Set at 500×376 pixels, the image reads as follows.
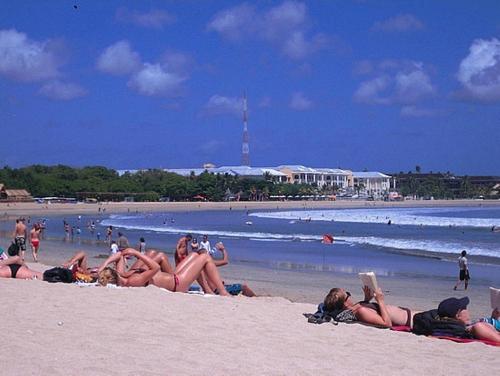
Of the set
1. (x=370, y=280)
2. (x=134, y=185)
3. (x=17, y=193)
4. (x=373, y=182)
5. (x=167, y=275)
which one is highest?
(x=373, y=182)

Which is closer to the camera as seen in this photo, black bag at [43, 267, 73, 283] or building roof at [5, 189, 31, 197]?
black bag at [43, 267, 73, 283]

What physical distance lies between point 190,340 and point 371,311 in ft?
6.94

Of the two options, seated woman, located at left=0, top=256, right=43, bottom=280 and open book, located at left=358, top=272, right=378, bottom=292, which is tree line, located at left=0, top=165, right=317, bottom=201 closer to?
seated woman, located at left=0, top=256, right=43, bottom=280

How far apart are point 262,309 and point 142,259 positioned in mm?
1617

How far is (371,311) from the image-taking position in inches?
275

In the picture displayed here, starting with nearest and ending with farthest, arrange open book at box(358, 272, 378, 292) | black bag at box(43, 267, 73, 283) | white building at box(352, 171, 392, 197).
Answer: open book at box(358, 272, 378, 292) < black bag at box(43, 267, 73, 283) < white building at box(352, 171, 392, 197)

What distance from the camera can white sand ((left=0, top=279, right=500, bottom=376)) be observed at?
4.91 metres

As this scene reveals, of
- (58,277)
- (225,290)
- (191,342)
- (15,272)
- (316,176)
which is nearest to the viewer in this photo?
(191,342)

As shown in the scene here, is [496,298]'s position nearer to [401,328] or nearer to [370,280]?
[401,328]

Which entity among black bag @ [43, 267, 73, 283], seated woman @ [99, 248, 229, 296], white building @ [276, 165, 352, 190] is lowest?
black bag @ [43, 267, 73, 283]

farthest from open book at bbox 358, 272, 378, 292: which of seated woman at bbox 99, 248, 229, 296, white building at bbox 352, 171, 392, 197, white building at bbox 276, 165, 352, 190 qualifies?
white building at bbox 352, 171, 392, 197

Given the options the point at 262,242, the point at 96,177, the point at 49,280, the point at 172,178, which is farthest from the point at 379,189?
the point at 49,280

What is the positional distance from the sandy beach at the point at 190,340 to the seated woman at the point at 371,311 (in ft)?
0.67

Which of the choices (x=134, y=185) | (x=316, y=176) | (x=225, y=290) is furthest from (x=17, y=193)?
(x=225, y=290)
